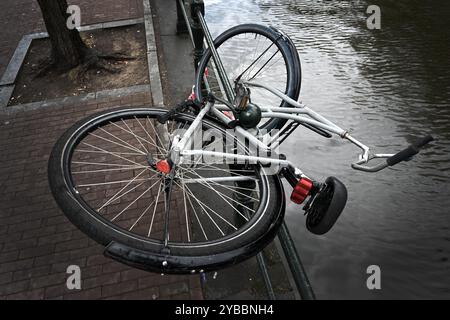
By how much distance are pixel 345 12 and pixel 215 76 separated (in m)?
4.30

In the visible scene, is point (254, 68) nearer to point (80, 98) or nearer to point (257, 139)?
point (80, 98)

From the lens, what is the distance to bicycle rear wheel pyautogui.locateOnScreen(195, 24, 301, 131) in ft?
9.62

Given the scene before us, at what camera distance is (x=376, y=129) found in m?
5.43

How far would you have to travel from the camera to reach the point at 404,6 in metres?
7.96

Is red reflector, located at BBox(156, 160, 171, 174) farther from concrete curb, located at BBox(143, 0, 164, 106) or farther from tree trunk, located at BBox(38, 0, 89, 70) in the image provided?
tree trunk, located at BBox(38, 0, 89, 70)

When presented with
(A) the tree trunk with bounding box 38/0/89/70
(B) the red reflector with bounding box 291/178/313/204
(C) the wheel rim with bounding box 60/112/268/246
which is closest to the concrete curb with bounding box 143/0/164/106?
(C) the wheel rim with bounding box 60/112/268/246

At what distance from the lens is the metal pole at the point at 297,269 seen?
153 cm

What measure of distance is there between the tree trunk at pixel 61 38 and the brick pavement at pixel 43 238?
3.99 feet

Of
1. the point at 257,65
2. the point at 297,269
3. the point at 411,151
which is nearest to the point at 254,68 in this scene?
the point at 257,65

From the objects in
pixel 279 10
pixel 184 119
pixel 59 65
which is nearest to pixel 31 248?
pixel 184 119

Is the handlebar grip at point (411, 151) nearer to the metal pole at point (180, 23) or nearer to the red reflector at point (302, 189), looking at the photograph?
the red reflector at point (302, 189)

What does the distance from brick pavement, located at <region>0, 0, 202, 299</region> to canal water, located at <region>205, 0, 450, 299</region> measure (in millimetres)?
1990
